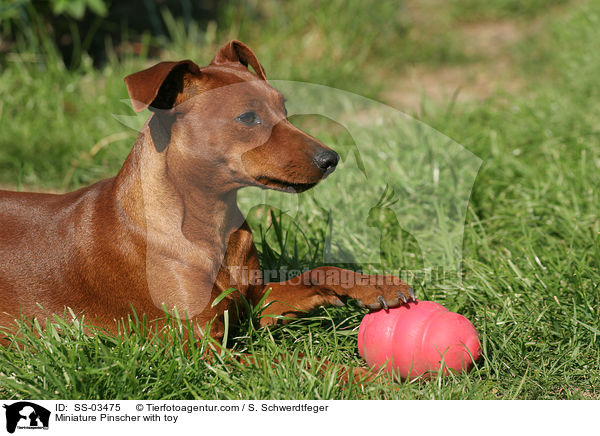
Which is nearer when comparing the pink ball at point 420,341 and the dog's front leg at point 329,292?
the pink ball at point 420,341

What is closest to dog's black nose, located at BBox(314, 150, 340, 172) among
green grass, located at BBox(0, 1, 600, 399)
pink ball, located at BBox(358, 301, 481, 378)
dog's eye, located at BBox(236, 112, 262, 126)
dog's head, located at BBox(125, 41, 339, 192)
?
dog's head, located at BBox(125, 41, 339, 192)

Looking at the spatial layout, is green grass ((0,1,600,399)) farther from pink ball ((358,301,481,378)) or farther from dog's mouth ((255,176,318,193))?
dog's mouth ((255,176,318,193))

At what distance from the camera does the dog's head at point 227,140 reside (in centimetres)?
279

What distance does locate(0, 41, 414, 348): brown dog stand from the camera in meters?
2.82

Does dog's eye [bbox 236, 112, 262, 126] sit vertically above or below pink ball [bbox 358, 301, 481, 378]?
above

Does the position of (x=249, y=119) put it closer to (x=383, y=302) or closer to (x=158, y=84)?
(x=158, y=84)

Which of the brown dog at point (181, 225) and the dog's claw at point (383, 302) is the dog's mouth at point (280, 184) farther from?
the dog's claw at point (383, 302)

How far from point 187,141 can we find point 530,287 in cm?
185
